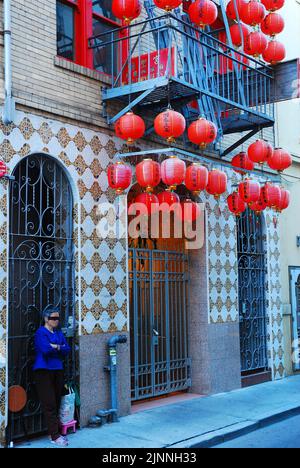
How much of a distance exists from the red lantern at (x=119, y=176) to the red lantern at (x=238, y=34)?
169 inches

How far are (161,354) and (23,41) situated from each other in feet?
19.2

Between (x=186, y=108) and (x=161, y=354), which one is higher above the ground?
(x=186, y=108)

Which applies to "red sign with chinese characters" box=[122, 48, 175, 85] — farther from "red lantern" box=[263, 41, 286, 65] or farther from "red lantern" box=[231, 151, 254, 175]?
"red lantern" box=[263, 41, 286, 65]

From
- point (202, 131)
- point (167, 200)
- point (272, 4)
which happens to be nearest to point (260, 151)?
point (202, 131)

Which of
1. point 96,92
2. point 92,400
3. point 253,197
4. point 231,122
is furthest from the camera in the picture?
point 231,122

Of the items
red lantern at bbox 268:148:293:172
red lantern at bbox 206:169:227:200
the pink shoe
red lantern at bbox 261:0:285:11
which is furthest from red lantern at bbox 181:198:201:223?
the pink shoe

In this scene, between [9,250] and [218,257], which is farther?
[218,257]

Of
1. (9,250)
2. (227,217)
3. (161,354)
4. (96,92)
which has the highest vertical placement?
(96,92)

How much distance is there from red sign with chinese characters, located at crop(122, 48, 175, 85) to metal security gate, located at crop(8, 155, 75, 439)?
6.93 feet

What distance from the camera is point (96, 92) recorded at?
973 cm

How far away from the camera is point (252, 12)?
11.2 meters
